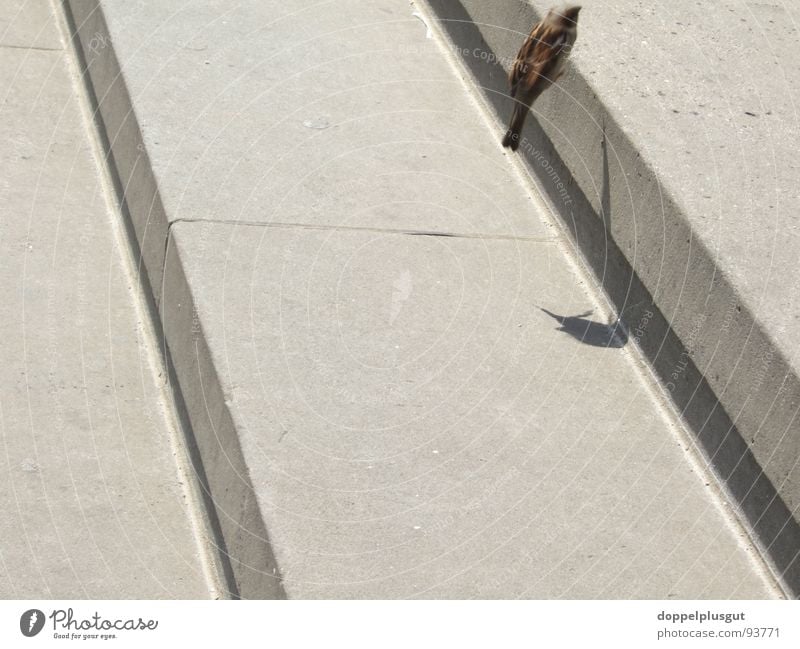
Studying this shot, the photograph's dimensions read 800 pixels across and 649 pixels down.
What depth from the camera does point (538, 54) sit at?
4.60 meters

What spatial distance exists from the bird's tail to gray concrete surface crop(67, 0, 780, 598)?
0.20 m

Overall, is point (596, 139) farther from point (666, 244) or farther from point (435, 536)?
point (435, 536)

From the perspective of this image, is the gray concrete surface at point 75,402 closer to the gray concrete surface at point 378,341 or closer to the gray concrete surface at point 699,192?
the gray concrete surface at point 378,341

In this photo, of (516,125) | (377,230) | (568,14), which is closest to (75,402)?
(377,230)

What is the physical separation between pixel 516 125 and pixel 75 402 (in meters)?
1.91

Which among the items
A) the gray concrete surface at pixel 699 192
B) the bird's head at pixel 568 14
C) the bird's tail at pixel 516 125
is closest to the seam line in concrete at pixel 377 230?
the gray concrete surface at pixel 699 192

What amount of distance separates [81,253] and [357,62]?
5.02ft

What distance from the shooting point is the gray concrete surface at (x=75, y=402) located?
343cm

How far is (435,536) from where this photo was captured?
330 centimetres

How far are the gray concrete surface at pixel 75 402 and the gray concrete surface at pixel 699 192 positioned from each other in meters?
1.55

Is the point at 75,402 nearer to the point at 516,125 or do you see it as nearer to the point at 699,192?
the point at 516,125

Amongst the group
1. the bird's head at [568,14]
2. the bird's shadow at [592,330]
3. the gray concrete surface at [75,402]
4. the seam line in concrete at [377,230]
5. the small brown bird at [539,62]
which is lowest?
the gray concrete surface at [75,402]

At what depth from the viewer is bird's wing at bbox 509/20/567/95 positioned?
4581 millimetres

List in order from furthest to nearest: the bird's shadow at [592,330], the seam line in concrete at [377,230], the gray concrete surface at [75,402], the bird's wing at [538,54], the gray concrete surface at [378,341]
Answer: the bird's wing at [538,54] → the seam line in concrete at [377,230] → the bird's shadow at [592,330] → the gray concrete surface at [75,402] → the gray concrete surface at [378,341]
